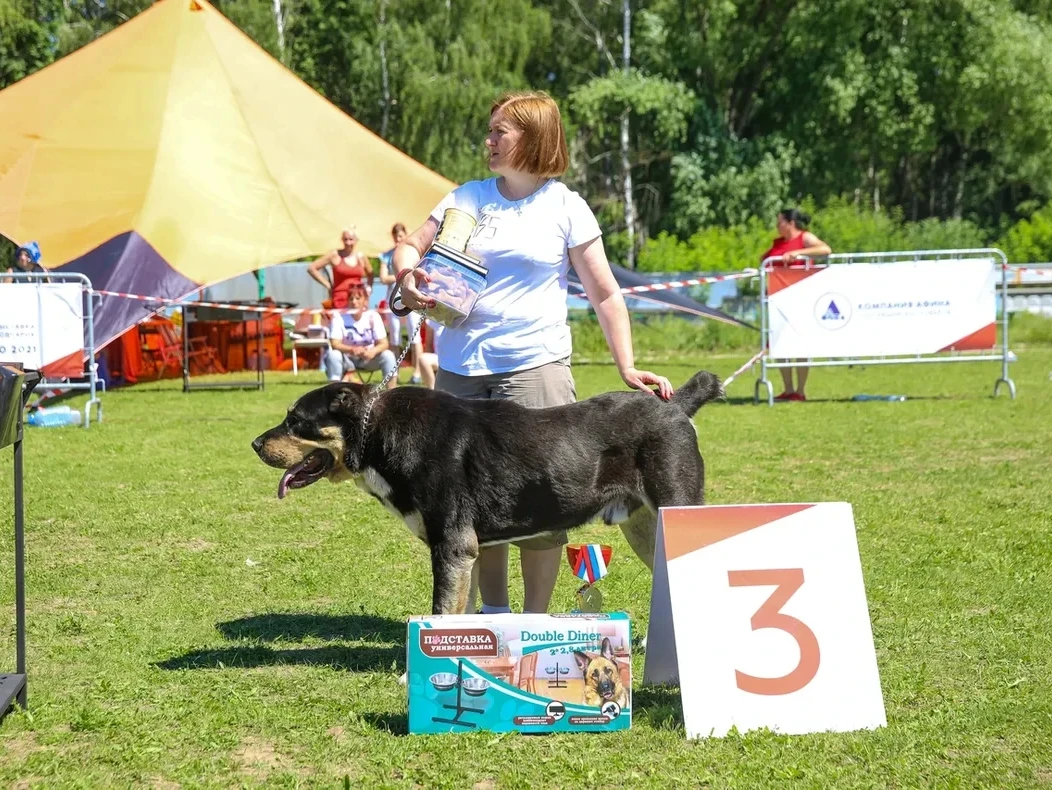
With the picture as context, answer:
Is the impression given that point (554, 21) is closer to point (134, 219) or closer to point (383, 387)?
point (134, 219)

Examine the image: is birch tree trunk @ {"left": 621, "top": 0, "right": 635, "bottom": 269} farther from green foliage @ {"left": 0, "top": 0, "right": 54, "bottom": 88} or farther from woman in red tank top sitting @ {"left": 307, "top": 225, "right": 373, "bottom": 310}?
woman in red tank top sitting @ {"left": 307, "top": 225, "right": 373, "bottom": 310}

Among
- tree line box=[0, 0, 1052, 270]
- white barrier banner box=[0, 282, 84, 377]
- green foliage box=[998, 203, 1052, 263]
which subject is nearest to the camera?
white barrier banner box=[0, 282, 84, 377]

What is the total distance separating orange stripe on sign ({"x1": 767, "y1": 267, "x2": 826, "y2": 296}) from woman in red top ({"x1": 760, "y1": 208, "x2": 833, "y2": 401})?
0.16 meters

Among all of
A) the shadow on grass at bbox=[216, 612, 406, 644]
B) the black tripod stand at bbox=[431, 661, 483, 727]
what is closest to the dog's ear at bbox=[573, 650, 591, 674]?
the black tripod stand at bbox=[431, 661, 483, 727]

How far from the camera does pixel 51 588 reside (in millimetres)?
5941

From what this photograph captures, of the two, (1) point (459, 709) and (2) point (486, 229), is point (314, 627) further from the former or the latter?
(2) point (486, 229)

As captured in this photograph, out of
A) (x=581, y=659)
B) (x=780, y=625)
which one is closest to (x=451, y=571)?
(x=581, y=659)

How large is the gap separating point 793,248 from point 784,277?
0.54 meters

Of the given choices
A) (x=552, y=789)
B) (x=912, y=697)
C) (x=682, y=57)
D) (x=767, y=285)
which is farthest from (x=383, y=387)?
(x=682, y=57)

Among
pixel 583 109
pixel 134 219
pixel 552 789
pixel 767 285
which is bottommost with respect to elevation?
pixel 552 789

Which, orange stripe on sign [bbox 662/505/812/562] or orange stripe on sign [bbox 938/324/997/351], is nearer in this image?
orange stripe on sign [bbox 662/505/812/562]

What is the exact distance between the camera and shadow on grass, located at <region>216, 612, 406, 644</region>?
5199 millimetres

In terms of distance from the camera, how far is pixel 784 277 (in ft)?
45.6

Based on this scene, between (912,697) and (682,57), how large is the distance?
36253mm
